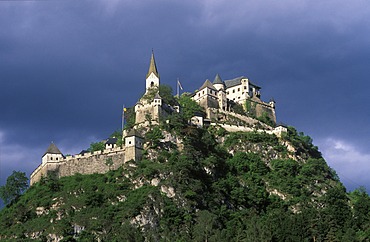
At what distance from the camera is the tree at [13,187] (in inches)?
4345

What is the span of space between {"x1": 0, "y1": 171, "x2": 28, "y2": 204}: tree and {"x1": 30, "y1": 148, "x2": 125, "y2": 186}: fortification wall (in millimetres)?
2780

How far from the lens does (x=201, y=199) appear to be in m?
100

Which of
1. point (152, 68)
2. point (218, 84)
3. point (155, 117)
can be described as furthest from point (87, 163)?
point (218, 84)

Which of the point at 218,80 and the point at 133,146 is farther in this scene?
the point at 218,80

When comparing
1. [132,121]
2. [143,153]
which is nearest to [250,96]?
[132,121]

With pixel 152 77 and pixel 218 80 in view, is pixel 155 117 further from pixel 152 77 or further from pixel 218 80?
pixel 218 80

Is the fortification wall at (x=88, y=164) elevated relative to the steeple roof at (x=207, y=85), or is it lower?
lower

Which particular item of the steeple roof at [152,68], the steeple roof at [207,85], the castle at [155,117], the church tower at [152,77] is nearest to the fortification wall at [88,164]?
the castle at [155,117]

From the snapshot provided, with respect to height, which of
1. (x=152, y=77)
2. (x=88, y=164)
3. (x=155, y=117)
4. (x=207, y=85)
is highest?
(x=207, y=85)

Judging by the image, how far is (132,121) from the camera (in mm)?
120312

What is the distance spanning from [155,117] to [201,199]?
20.3 m

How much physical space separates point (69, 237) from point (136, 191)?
11.9 metres

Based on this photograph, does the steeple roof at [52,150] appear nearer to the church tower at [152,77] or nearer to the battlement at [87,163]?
the battlement at [87,163]

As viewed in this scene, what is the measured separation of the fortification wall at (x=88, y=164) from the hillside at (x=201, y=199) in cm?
245
